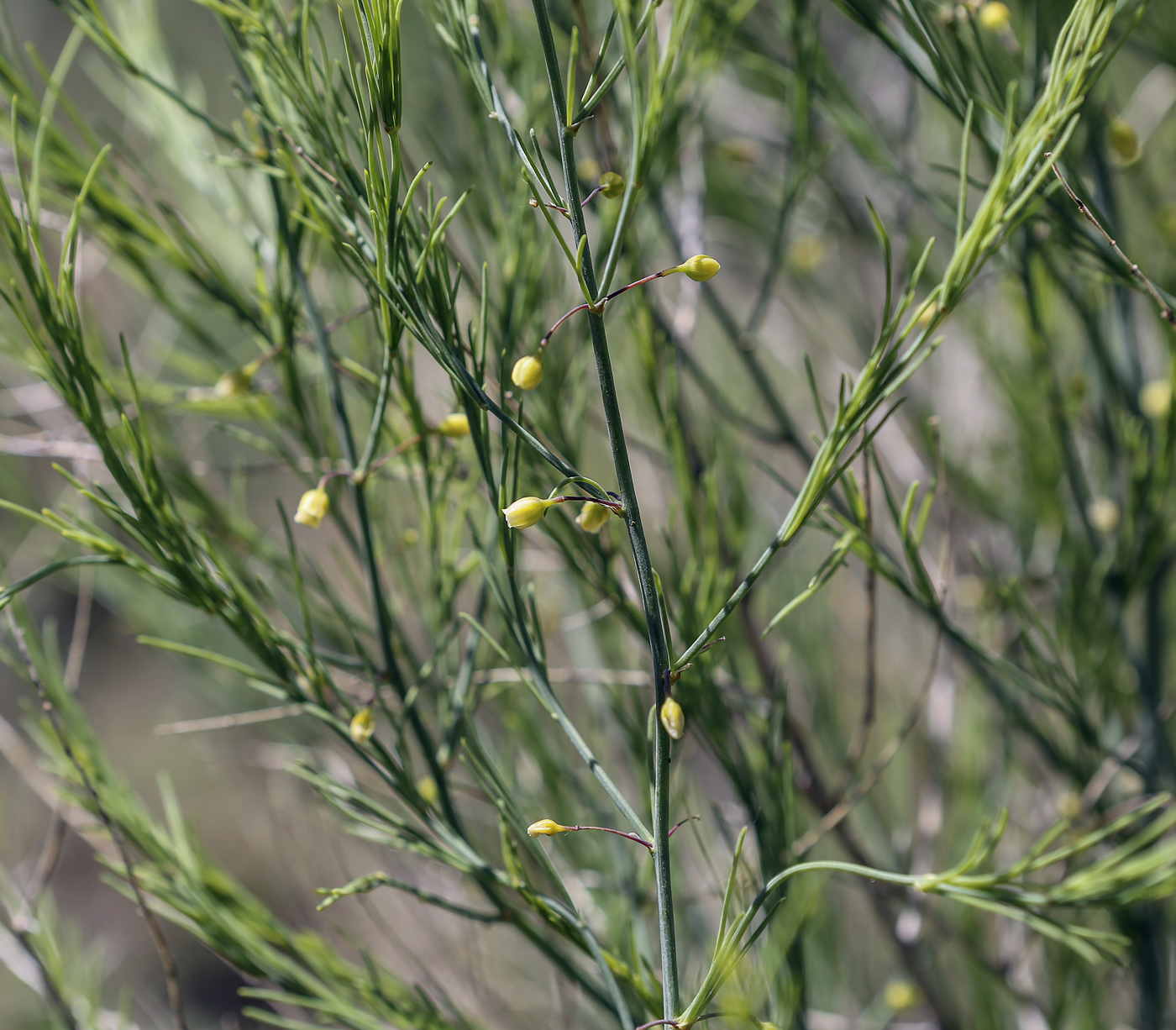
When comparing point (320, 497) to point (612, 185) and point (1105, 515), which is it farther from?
point (1105, 515)

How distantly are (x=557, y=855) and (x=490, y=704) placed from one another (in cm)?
21

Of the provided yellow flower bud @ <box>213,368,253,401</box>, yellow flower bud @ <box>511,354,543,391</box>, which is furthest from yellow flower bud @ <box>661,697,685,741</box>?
yellow flower bud @ <box>213,368,253,401</box>

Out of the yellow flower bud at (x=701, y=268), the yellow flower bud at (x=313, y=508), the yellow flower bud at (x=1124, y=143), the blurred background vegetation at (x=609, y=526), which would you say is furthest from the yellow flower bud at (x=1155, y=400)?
the yellow flower bud at (x=313, y=508)

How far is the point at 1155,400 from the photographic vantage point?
62 centimetres

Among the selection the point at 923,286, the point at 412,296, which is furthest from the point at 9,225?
the point at 923,286

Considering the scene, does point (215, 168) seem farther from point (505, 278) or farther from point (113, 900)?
point (113, 900)

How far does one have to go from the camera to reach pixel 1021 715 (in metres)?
0.61

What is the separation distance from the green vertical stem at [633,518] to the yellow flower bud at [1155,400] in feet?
1.53

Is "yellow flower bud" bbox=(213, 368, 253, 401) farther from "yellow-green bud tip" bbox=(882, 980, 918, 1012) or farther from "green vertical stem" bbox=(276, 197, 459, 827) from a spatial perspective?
"yellow-green bud tip" bbox=(882, 980, 918, 1012)

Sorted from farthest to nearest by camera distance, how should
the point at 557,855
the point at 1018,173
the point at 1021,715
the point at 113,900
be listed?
the point at 113,900, the point at 557,855, the point at 1021,715, the point at 1018,173

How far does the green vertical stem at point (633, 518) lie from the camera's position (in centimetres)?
27

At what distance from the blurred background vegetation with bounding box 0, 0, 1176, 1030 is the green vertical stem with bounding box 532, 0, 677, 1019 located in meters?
0.02

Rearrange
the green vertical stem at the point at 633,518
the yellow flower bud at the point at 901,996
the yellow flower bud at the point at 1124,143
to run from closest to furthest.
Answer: the green vertical stem at the point at 633,518 → the yellow flower bud at the point at 1124,143 → the yellow flower bud at the point at 901,996

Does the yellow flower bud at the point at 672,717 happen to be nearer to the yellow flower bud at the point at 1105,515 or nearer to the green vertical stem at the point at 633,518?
the green vertical stem at the point at 633,518
